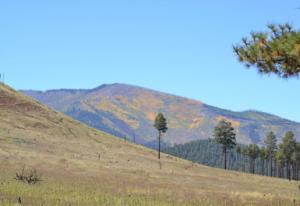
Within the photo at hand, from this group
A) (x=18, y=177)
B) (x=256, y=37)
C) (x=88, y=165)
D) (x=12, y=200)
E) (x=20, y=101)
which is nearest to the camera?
(x=256, y=37)

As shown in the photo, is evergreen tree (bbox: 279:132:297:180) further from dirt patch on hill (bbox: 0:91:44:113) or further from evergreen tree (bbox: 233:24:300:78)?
evergreen tree (bbox: 233:24:300:78)

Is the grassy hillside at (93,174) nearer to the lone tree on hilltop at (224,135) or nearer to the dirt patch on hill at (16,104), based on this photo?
the dirt patch on hill at (16,104)

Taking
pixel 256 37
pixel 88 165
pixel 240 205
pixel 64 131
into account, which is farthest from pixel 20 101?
pixel 256 37

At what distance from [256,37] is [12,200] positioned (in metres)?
12.1

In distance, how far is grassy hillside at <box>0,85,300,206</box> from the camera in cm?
2833

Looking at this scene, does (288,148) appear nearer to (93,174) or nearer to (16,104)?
(16,104)

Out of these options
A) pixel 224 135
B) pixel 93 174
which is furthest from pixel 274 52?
pixel 224 135

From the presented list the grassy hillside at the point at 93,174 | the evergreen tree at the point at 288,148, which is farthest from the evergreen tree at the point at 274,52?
the evergreen tree at the point at 288,148

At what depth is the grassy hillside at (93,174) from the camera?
92.9ft

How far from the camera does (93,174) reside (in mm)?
51844

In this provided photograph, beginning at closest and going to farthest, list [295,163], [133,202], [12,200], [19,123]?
[12,200]
[133,202]
[19,123]
[295,163]

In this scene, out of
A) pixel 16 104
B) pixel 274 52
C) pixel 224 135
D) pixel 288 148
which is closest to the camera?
pixel 274 52

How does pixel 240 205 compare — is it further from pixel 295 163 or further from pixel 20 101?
pixel 295 163

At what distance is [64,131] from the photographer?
101812 millimetres
